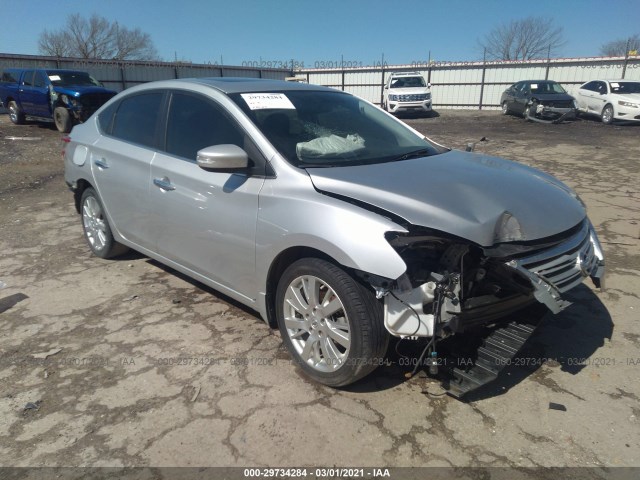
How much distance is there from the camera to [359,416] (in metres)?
2.56

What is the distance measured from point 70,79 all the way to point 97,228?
38.4ft

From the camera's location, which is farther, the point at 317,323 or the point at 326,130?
the point at 326,130

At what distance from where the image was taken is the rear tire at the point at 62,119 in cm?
1354

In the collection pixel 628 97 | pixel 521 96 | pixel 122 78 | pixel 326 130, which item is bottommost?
pixel 326 130

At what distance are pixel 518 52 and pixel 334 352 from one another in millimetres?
58345

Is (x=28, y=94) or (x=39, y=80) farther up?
(x=39, y=80)

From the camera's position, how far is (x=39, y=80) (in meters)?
14.2

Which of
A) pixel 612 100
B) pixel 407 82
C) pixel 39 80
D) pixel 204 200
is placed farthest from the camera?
pixel 407 82

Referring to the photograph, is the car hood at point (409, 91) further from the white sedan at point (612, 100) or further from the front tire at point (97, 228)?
the front tire at point (97, 228)

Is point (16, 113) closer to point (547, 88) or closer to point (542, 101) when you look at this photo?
point (542, 101)

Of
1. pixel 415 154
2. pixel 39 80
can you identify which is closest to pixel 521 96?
pixel 39 80

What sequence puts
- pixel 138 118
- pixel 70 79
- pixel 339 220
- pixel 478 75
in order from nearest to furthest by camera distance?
pixel 339 220 → pixel 138 118 → pixel 70 79 → pixel 478 75

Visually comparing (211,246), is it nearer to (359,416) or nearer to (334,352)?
(334,352)

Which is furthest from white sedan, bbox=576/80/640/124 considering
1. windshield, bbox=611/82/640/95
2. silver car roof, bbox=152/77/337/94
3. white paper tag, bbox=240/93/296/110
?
white paper tag, bbox=240/93/296/110
